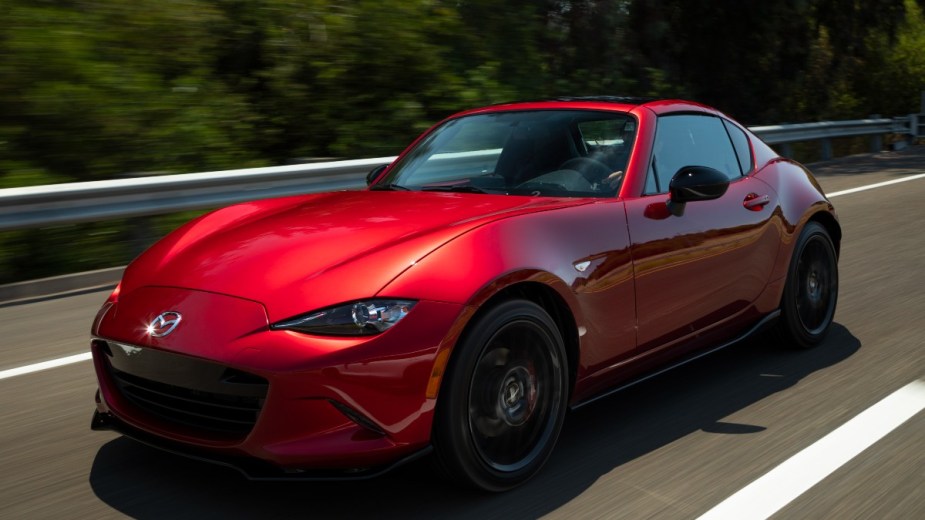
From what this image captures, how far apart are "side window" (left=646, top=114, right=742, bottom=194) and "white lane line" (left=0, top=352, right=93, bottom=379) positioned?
9.57ft

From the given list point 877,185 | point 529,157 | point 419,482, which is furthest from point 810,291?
point 877,185

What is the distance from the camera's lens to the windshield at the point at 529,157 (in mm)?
4625

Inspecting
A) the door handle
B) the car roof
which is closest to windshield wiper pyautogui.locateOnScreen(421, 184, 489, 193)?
the car roof

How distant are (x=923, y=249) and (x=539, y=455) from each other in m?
6.15

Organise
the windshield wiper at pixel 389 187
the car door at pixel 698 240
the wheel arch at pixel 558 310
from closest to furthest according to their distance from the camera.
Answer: the wheel arch at pixel 558 310 → the car door at pixel 698 240 → the windshield wiper at pixel 389 187

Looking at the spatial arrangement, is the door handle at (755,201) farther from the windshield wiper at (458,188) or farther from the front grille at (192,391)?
the front grille at (192,391)

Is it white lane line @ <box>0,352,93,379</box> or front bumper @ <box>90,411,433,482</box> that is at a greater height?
front bumper @ <box>90,411,433,482</box>

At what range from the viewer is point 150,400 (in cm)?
357

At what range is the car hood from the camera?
348 centimetres

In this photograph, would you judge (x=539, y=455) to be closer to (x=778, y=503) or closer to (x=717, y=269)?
(x=778, y=503)

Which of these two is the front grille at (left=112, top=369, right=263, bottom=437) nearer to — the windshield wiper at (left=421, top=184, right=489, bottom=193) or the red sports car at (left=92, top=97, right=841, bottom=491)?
the red sports car at (left=92, top=97, right=841, bottom=491)

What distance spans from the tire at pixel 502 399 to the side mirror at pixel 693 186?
40.7 inches

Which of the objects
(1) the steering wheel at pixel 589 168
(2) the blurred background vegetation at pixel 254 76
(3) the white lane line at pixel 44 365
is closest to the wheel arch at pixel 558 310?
(1) the steering wheel at pixel 589 168

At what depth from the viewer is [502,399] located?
146 inches
